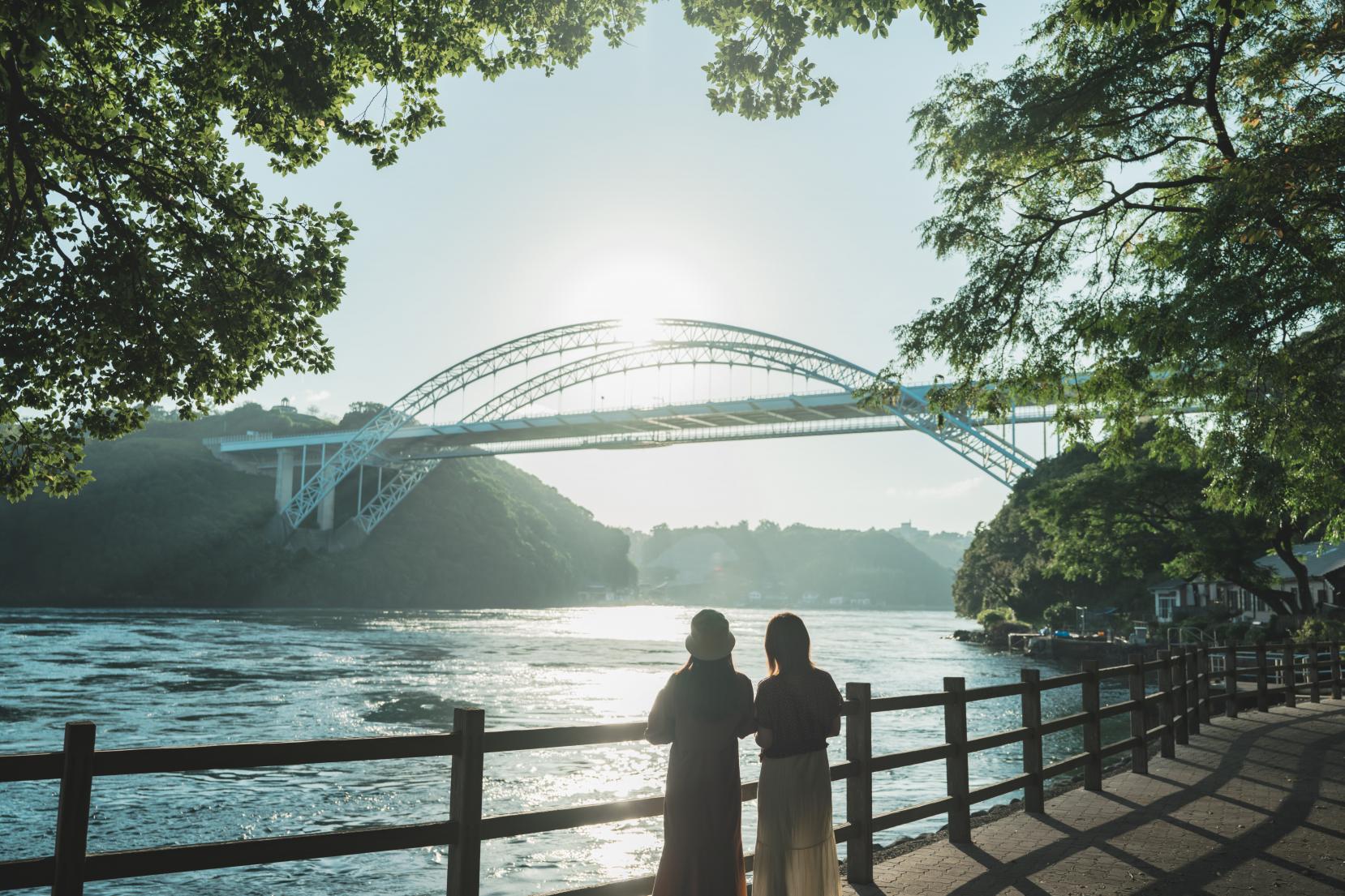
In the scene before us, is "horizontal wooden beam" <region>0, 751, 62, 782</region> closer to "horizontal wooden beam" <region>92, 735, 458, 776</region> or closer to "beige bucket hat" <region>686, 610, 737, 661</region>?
"horizontal wooden beam" <region>92, 735, 458, 776</region>

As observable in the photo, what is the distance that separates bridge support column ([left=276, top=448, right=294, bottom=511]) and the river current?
37.7 meters

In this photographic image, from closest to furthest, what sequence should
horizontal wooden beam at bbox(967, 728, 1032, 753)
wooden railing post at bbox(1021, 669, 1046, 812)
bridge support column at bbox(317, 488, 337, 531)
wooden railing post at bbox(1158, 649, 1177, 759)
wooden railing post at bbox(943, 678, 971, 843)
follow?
wooden railing post at bbox(943, 678, 971, 843)
horizontal wooden beam at bbox(967, 728, 1032, 753)
wooden railing post at bbox(1021, 669, 1046, 812)
wooden railing post at bbox(1158, 649, 1177, 759)
bridge support column at bbox(317, 488, 337, 531)

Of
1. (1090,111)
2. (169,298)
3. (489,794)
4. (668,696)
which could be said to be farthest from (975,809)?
(169,298)

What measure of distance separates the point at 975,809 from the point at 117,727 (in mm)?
13749

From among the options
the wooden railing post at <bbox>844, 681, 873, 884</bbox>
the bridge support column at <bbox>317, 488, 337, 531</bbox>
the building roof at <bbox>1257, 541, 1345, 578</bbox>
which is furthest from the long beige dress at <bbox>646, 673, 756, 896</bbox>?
the bridge support column at <bbox>317, 488, 337, 531</bbox>

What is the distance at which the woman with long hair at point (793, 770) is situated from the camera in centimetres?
439

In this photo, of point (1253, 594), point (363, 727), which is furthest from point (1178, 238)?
point (1253, 594)

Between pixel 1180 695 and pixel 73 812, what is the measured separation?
10.7 m

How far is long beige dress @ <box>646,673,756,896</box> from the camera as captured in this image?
13.7 feet

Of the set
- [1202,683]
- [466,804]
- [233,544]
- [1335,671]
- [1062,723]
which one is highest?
[233,544]

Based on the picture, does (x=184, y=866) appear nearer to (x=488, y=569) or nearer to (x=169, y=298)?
(x=169, y=298)

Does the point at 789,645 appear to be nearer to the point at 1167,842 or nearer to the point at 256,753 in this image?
the point at 256,753

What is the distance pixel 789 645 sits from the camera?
4375 millimetres

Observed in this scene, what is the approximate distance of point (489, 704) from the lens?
21.8m
